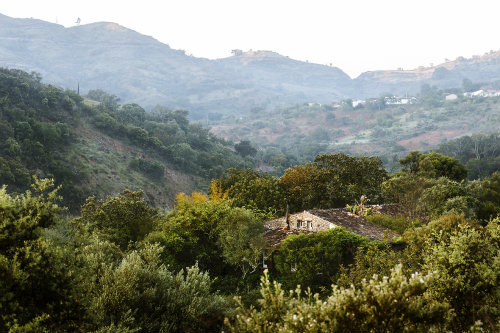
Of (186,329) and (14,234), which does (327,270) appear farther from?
(14,234)

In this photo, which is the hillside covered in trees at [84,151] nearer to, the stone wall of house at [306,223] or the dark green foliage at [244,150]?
the dark green foliage at [244,150]

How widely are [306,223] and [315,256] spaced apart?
726 centimetres

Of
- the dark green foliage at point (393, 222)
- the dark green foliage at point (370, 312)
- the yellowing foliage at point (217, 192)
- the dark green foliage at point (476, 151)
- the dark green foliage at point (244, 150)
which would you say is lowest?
the dark green foliage at point (244, 150)

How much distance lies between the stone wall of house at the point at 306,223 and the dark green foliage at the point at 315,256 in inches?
141

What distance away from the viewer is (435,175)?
61.2 meters

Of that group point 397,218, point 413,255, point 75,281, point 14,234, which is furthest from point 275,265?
point 14,234

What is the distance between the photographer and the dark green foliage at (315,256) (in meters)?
32.8

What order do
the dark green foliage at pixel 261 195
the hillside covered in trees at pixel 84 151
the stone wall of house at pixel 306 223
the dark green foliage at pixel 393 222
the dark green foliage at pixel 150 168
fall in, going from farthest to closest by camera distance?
the dark green foliage at pixel 150 168, the hillside covered in trees at pixel 84 151, the dark green foliage at pixel 261 195, the dark green foliage at pixel 393 222, the stone wall of house at pixel 306 223

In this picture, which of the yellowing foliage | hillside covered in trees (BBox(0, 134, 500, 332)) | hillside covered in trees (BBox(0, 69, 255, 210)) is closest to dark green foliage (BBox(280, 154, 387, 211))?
the yellowing foliage

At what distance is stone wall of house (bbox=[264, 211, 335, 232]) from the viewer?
38375 millimetres

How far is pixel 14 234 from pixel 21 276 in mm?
1493

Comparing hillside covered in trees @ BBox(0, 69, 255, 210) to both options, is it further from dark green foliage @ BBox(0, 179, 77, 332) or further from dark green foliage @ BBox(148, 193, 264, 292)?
dark green foliage @ BBox(0, 179, 77, 332)

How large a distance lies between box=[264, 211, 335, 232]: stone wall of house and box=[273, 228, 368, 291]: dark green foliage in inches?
141

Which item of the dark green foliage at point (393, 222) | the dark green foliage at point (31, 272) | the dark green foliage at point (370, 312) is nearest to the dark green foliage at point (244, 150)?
the dark green foliage at point (393, 222)
